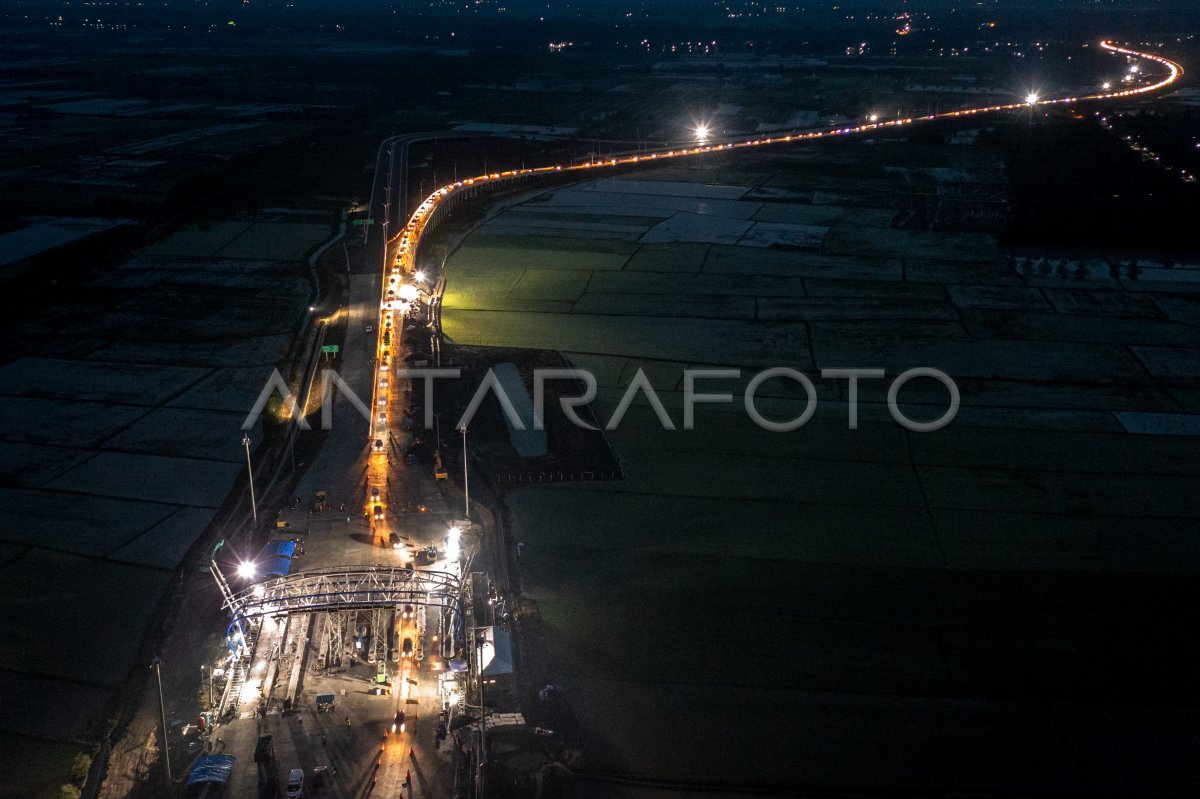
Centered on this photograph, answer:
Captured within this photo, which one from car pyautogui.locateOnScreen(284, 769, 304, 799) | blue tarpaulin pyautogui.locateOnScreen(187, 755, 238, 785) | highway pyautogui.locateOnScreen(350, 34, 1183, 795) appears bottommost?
car pyautogui.locateOnScreen(284, 769, 304, 799)

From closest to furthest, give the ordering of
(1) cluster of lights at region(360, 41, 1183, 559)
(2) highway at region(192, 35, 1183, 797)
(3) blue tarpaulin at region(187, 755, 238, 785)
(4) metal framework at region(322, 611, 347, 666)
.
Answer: (3) blue tarpaulin at region(187, 755, 238, 785) → (2) highway at region(192, 35, 1183, 797) → (4) metal framework at region(322, 611, 347, 666) → (1) cluster of lights at region(360, 41, 1183, 559)

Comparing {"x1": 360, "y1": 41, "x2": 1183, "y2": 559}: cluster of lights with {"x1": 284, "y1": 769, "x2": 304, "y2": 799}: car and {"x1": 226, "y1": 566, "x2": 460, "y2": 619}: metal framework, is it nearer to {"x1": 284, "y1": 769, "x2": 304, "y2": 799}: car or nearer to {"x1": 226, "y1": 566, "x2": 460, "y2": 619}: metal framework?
{"x1": 226, "y1": 566, "x2": 460, "y2": 619}: metal framework

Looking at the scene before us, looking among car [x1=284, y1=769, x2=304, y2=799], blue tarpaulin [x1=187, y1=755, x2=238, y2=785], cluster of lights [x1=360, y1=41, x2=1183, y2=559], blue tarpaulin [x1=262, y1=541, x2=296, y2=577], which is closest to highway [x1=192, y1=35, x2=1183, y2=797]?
blue tarpaulin [x1=187, y1=755, x2=238, y2=785]

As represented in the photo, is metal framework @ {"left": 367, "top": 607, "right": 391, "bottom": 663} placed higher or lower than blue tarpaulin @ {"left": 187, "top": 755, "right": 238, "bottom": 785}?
higher

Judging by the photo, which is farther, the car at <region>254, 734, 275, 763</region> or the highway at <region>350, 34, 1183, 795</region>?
the highway at <region>350, 34, 1183, 795</region>

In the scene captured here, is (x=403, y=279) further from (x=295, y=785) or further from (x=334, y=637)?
(x=295, y=785)

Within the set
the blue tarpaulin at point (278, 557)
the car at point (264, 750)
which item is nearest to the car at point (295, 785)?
the car at point (264, 750)

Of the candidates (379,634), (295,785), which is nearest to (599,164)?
(379,634)

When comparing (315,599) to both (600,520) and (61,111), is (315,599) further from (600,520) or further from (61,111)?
(61,111)
